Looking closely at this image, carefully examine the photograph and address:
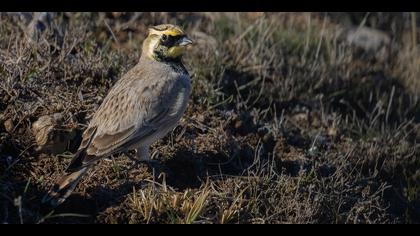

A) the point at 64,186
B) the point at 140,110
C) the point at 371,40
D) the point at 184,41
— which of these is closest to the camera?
the point at 64,186

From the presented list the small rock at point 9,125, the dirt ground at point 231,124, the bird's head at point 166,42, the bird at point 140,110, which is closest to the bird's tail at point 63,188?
the bird at point 140,110

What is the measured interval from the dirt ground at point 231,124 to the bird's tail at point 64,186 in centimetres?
11

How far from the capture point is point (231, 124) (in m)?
7.02

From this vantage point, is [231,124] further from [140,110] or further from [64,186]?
[64,186]

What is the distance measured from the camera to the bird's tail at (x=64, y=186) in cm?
532

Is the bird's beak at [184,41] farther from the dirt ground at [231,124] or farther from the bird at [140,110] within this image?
the dirt ground at [231,124]

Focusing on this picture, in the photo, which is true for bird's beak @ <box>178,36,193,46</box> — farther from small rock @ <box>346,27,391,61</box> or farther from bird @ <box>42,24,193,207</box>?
small rock @ <box>346,27,391,61</box>

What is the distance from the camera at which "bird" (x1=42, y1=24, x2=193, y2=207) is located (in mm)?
5434

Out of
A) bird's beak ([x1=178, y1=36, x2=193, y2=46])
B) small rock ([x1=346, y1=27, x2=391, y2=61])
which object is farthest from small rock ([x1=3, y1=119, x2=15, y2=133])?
small rock ([x1=346, y1=27, x2=391, y2=61])

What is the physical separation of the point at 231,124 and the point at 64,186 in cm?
217

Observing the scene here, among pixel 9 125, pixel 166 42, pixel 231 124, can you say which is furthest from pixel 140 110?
pixel 231 124

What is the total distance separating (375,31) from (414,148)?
3395mm

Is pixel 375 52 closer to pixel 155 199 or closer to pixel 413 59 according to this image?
pixel 413 59

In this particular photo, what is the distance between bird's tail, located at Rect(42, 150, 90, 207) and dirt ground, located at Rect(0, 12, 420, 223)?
107 millimetres
